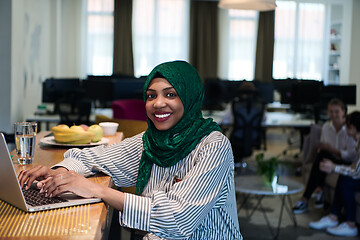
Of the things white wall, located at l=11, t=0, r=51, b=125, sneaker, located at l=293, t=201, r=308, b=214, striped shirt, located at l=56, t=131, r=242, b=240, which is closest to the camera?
striped shirt, located at l=56, t=131, r=242, b=240

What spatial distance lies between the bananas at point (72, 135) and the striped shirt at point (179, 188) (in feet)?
0.82

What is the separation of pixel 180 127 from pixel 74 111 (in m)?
4.09

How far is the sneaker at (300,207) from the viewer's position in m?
4.37

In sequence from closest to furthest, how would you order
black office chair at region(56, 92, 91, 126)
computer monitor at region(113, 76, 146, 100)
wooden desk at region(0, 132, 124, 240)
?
wooden desk at region(0, 132, 124, 240) → black office chair at region(56, 92, 91, 126) → computer monitor at region(113, 76, 146, 100)

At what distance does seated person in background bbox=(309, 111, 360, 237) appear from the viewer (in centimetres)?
374

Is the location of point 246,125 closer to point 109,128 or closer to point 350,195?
point 350,195

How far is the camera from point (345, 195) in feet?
12.5

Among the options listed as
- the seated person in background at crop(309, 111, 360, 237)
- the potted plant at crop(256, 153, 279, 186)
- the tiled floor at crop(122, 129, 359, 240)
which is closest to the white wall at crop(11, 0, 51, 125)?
the tiled floor at crop(122, 129, 359, 240)

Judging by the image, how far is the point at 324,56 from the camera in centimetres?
1116

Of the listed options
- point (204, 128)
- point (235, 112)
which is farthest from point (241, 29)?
point (204, 128)

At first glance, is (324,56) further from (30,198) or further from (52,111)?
(30,198)

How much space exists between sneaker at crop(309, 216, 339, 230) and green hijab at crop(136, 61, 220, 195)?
266 centimetres

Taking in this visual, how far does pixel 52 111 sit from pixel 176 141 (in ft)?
15.6

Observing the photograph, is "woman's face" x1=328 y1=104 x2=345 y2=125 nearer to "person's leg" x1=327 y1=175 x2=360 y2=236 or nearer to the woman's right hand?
"person's leg" x1=327 y1=175 x2=360 y2=236
